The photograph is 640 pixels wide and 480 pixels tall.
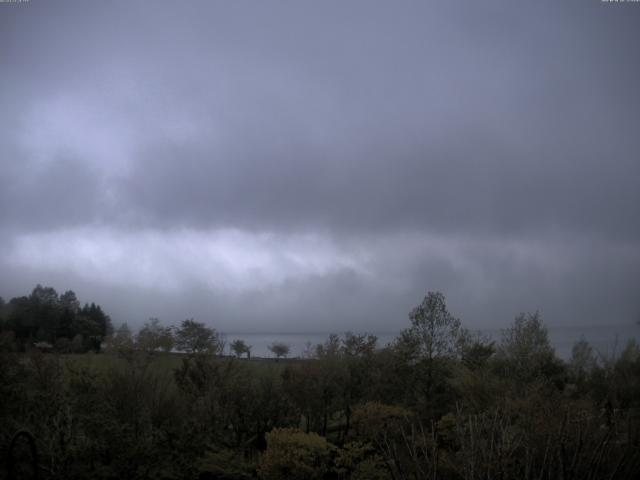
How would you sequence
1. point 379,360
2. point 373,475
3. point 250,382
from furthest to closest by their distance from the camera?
point 379,360 → point 250,382 → point 373,475

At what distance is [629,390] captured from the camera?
89.0ft

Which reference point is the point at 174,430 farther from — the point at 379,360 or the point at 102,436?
the point at 379,360

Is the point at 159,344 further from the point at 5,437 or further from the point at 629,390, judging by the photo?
the point at 629,390

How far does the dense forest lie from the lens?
25.6 feet

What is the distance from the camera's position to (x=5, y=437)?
38.0ft

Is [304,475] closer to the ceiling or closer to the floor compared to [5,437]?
closer to the floor

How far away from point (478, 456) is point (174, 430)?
12.3 m

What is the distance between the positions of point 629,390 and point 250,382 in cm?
2343

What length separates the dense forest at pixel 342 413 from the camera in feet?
25.6

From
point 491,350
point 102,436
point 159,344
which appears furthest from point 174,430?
point 159,344

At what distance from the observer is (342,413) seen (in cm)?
2491

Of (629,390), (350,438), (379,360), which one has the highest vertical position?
(379,360)

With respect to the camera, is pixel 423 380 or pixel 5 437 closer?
pixel 5 437

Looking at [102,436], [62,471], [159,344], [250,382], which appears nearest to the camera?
[62,471]
